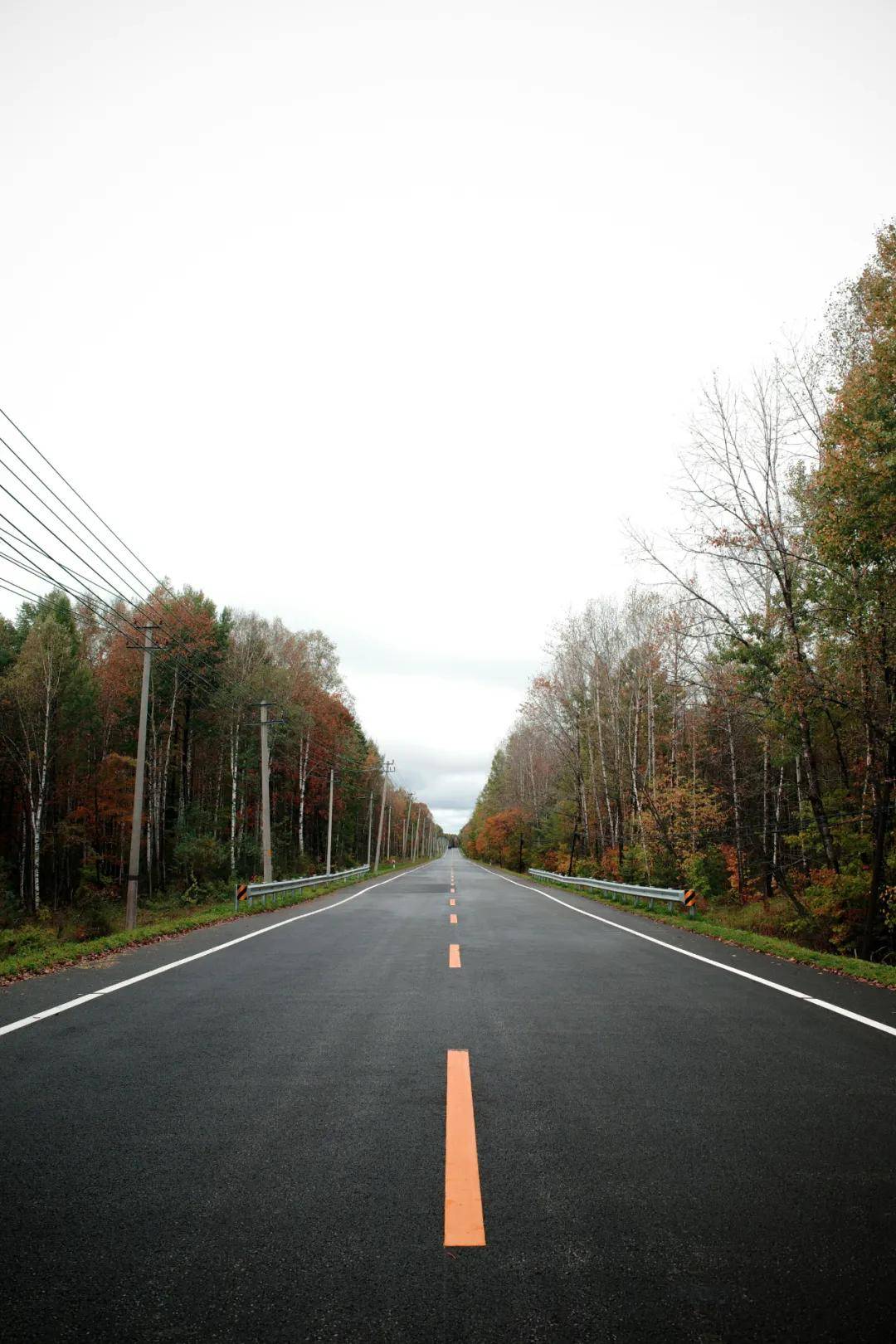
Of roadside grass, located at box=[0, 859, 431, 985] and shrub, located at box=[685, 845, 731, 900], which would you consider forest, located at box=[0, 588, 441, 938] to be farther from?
shrub, located at box=[685, 845, 731, 900]

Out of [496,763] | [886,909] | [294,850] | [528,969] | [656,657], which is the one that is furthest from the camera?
[496,763]

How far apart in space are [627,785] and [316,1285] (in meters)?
32.7

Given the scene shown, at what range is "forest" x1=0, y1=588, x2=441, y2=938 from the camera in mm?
27953

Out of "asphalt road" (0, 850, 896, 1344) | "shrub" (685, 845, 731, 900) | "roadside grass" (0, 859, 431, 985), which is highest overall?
"asphalt road" (0, 850, 896, 1344)

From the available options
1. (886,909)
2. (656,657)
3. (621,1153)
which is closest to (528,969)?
(621,1153)

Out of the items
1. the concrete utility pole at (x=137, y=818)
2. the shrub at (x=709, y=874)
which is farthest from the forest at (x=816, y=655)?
the concrete utility pole at (x=137, y=818)

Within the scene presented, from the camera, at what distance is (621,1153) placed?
3.38 metres

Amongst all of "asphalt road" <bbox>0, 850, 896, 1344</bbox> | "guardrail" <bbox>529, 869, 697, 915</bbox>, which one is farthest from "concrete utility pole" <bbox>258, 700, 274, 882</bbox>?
"asphalt road" <bbox>0, 850, 896, 1344</bbox>

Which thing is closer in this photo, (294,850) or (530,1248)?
(530,1248)

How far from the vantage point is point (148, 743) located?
116 ft

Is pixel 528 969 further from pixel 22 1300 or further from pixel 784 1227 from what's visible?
pixel 22 1300

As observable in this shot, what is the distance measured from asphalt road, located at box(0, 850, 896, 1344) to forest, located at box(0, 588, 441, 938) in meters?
19.7

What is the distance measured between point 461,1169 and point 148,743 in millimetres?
35684

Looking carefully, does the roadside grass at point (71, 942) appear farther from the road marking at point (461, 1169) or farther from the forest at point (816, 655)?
the forest at point (816, 655)
